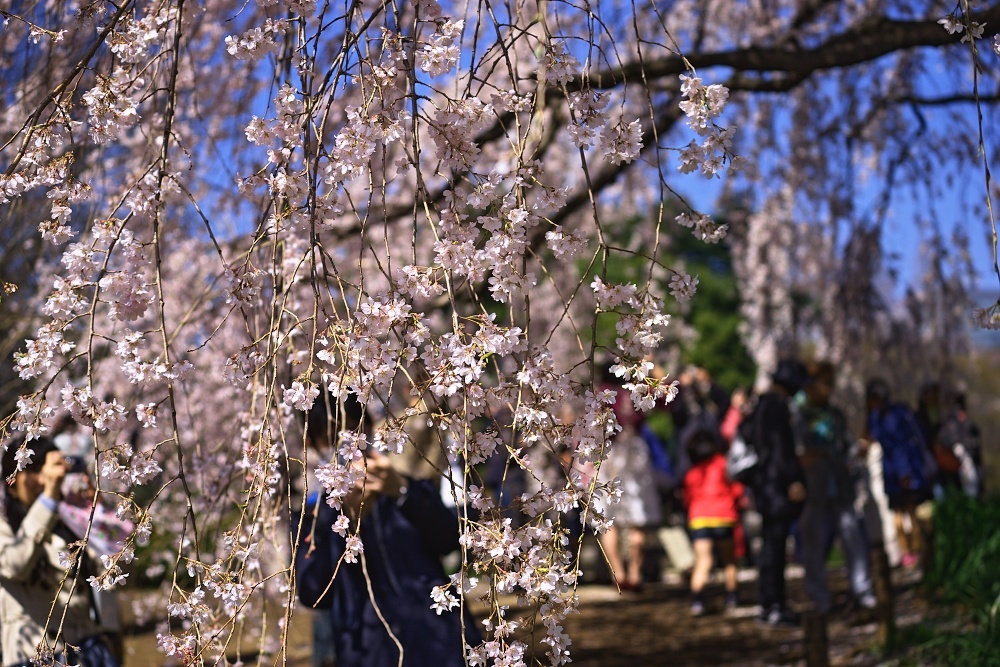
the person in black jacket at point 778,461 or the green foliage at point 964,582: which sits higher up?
the person in black jacket at point 778,461

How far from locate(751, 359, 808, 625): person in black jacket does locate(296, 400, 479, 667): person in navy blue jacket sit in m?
3.77

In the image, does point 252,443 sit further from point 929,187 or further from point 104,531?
point 929,187

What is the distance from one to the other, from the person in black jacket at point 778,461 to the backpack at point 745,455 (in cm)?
6

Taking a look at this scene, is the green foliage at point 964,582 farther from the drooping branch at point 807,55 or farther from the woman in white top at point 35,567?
the woman in white top at point 35,567

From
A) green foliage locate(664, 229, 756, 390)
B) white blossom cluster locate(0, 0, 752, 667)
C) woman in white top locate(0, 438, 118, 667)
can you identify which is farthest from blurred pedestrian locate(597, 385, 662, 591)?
green foliage locate(664, 229, 756, 390)

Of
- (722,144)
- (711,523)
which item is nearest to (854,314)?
(711,523)

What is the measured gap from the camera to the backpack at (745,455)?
691cm

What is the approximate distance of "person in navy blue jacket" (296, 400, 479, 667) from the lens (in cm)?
329

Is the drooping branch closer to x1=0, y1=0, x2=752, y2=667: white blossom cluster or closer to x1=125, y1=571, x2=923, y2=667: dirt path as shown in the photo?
x1=0, y1=0, x2=752, y2=667: white blossom cluster

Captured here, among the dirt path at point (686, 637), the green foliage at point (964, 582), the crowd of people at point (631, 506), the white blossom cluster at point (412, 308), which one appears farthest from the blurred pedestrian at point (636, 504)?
the white blossom cluster at point (412, 308)

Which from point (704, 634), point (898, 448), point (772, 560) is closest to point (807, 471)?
point (772, 560)

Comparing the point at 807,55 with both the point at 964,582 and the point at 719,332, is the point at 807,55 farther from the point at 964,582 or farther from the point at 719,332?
the point at 719,332

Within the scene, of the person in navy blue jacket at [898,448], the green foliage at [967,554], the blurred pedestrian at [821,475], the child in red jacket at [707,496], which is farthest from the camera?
the person in navy blue jacket at [898,448]

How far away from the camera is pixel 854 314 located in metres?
9.40
